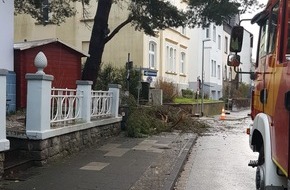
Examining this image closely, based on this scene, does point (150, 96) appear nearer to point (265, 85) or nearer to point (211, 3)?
point (211, 3)

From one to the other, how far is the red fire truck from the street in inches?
81.2

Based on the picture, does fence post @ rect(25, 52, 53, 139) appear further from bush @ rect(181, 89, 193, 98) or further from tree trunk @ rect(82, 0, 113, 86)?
bush @ rect(181, 89, 193, 98)

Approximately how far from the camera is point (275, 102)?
188 inches

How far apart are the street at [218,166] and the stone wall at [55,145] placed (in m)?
2.46

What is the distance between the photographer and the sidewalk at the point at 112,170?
23.6 ft

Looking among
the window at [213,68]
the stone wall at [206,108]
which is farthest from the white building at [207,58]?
the stone wall at [206,108]

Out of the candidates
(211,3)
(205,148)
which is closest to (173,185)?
(205,148)

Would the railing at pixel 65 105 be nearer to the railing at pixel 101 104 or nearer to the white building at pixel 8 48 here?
the railing at pixel 101 104

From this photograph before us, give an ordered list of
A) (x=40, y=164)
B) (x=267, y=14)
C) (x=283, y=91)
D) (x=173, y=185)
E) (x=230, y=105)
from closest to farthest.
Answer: (x=283, y=91) → (x=267, y=14) → (x=173, y=185) → (x=40, y=164) → (x=230, y=105)

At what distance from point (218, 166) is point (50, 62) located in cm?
701

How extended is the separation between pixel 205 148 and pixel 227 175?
401cm

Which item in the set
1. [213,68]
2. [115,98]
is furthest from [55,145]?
[213,68]

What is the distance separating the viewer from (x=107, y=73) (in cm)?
2109

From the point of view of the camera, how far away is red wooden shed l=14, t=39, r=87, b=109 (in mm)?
13289
